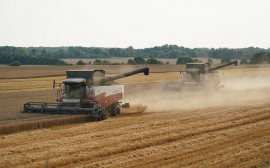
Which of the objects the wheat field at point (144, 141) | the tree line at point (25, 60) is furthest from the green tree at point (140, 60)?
the wheat field at point (144, 141)

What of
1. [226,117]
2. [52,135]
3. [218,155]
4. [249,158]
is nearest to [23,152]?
[52,135]

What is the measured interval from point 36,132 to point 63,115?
103 inches

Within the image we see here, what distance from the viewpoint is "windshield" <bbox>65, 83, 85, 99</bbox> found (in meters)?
15.4

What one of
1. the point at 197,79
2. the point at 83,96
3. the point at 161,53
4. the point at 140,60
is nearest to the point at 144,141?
the point at 83,96

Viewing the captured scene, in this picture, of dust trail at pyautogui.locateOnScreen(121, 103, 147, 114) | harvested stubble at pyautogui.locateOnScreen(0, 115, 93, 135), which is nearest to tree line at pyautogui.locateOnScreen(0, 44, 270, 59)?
dust trail at pyautogui.locateOnScreen(121, 103, 147, 114)

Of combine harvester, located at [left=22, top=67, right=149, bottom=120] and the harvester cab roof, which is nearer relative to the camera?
combine harvester, located at [left=22, top=67, right=149, bottom=120]

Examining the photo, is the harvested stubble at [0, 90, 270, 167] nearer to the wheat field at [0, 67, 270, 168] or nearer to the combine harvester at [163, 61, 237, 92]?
the wheat field at [0, 67, 270, 168]

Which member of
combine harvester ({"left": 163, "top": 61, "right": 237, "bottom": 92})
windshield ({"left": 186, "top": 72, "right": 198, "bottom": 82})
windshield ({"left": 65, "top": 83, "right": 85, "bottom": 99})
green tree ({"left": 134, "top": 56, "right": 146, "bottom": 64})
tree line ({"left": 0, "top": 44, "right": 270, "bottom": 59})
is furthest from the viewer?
tree line ({"left": 0, "top": 44, "right": 270, "bottom": 59})

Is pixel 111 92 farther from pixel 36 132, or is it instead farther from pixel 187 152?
pixel 187 152

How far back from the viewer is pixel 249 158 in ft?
28.3

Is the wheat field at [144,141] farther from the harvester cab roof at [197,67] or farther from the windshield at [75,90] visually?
the harvester cab roof at [197,67]

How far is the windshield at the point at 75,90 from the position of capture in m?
15.4

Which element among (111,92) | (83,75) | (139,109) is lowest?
(139,109)

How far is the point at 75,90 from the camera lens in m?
15.6
